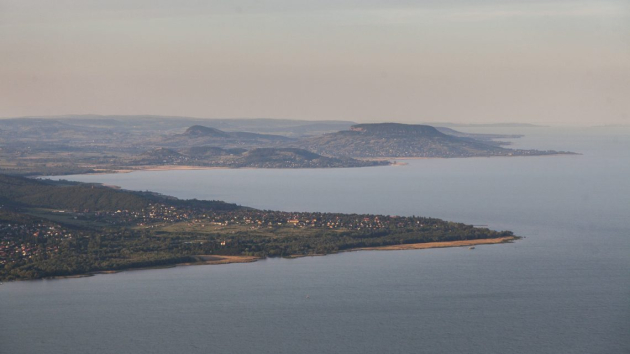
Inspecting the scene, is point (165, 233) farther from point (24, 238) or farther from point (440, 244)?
point (440, 244)

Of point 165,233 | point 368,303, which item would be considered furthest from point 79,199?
point 368,303

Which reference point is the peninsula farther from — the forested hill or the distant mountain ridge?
the distant mountain ridge

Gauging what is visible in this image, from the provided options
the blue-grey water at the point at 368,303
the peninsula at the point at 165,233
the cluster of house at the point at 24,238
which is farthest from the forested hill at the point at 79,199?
the blue-grey water at the point at 368,303

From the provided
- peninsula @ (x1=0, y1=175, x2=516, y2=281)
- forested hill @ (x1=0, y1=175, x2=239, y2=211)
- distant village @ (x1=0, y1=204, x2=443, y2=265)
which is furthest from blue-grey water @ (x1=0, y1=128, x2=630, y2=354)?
forested hill @ (x1=0, y1=175, x2=239, y2=211)

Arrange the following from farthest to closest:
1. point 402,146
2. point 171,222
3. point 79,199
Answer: point 402,146 → point 79,199 → point 171,222

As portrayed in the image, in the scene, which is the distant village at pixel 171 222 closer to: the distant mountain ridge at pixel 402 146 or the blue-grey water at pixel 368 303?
the blue-grey water at pixel 368 303

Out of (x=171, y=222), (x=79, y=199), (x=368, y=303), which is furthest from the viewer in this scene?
(x=79, y=199)

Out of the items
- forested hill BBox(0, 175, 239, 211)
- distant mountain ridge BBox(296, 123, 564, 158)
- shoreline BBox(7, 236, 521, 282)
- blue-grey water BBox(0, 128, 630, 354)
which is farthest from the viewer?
distant mountain ridge BBox(296, 123, 564, 158)

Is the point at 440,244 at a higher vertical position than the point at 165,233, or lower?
higher

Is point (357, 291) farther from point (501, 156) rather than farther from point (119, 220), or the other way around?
point (501, 156)
